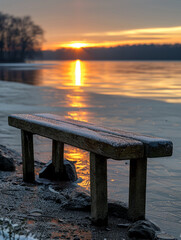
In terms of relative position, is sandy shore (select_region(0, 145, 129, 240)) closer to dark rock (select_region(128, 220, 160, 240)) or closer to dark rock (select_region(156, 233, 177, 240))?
dark rock (select_region(128, 220, 160, 240))

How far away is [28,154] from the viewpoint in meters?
4.61

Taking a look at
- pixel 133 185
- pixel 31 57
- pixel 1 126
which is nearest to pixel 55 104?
pixel 1 126

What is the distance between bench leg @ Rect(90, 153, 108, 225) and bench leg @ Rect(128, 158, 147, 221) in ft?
0.85

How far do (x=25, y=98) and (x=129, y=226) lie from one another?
11953 millimetres

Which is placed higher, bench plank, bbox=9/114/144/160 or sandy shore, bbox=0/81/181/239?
bench plank, bbox=9/114/144/160

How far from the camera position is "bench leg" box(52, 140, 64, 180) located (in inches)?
185

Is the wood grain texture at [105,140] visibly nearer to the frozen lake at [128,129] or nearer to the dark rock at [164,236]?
the dark rock at [164,236]

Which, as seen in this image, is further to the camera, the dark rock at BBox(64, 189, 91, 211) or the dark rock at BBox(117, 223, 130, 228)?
the dark rock at BBox(64, 189, 91, 211)

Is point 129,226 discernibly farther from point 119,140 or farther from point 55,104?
point 55,104

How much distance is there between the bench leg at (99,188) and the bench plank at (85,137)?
0.14 m

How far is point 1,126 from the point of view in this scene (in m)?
8.41

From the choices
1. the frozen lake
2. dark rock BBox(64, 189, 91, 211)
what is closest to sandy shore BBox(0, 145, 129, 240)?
dark rock BBox(64, 189, 91, 211)

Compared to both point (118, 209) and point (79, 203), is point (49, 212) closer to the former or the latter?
point (79, 203)

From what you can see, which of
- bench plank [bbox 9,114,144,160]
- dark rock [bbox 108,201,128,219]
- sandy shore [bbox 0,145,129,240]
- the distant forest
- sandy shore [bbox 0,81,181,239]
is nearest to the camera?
bench plank [bbox 9,114,144,160]
